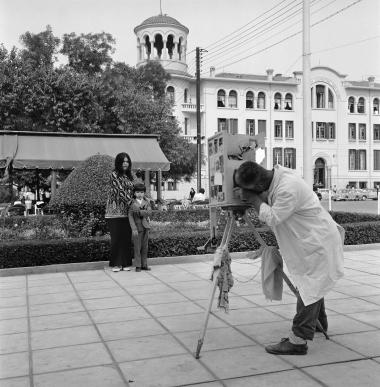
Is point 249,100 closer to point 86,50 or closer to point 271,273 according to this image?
point 86,50

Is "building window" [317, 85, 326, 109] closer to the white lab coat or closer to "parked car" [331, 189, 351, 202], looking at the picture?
"parked car" [331, 189, 351, 202]

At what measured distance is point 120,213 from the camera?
8.34 metres

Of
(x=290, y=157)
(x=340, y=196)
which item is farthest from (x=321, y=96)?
(x=340, y=196)

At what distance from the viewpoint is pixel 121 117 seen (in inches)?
1013

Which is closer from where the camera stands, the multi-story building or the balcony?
the balcony

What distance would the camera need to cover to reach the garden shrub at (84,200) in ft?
32.8

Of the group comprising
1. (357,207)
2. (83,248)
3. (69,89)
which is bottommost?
(357,207)

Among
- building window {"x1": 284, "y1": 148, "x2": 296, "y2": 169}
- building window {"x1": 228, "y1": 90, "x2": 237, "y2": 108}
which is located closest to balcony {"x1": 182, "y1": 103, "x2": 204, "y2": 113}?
building window {"x1": 228, "y1": 90, "x2": 237, "y2": 108}

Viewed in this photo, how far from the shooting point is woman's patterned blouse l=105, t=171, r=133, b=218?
8336 millimetres

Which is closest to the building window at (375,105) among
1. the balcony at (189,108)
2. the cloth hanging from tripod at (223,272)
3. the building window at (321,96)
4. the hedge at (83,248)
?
the building window at (321,96)

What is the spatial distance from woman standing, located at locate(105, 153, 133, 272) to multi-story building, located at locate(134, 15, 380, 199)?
134 feet

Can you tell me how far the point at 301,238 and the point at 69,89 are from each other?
2007cm

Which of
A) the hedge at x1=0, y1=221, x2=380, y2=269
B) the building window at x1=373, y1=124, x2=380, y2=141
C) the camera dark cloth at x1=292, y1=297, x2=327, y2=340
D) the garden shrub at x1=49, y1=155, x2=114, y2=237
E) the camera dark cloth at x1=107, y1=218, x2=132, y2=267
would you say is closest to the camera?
the camera dark cloth at x1=292, y1=297, x2=327, y2=340

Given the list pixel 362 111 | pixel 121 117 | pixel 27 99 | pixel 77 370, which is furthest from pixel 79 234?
pixel 362 111
